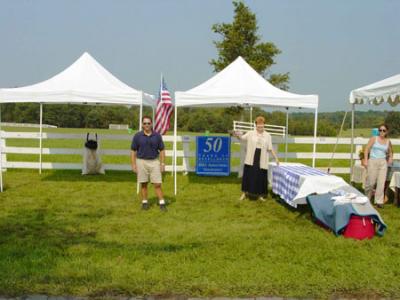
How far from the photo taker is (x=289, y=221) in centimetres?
787

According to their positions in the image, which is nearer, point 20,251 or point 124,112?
point 20,251

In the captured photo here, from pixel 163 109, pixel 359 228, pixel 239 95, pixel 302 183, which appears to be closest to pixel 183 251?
pixel 359 228

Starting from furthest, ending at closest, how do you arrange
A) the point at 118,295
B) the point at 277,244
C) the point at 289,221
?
the point at 289,221
the point at 277,244
the point at 118,295

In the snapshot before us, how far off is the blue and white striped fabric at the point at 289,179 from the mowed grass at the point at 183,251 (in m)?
0.32

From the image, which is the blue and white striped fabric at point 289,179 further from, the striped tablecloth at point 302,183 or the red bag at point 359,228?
the red bag at point 359,228

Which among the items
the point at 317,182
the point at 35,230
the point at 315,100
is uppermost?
the point at 315,100

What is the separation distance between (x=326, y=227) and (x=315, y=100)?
15.2 feet

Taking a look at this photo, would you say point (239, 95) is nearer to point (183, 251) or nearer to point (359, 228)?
point (359, 228)

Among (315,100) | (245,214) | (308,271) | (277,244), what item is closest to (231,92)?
(315,100)

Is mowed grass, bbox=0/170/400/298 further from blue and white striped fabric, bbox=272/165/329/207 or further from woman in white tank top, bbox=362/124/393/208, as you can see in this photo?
woman in white tank top, bbox=362/124/393/208

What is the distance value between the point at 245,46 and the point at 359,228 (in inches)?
722

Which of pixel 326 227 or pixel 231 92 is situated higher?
pixel 231 92

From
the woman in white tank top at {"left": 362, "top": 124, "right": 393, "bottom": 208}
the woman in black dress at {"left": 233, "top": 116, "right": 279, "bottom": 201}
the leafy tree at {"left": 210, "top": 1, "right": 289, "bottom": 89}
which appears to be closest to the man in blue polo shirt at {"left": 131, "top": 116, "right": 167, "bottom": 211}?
the woman in black dress at {"left": 233, "top": 116, "right": 279, "bottom": 201}

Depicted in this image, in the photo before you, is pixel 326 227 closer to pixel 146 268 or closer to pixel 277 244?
pixel 277 244
